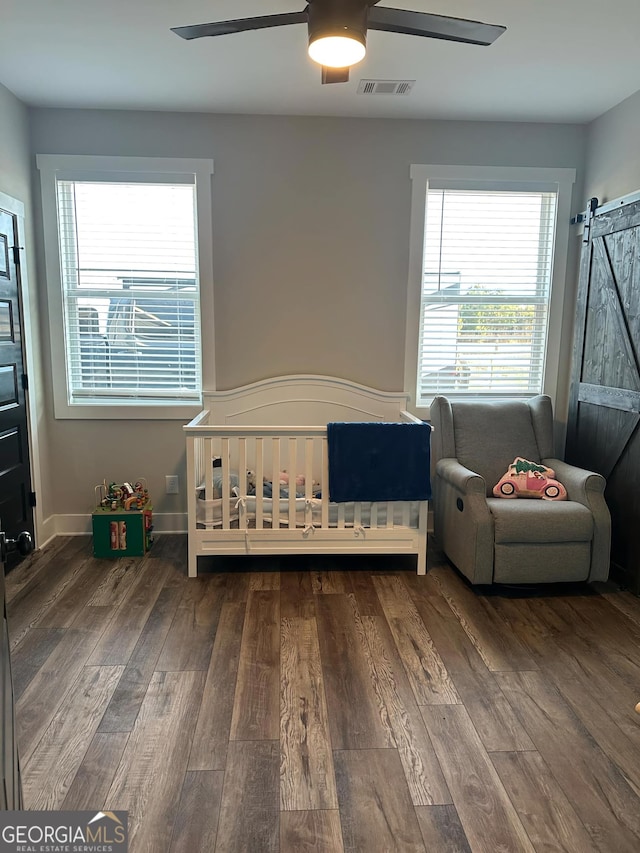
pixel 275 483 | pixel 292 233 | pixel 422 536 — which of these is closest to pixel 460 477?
pixel 422 536

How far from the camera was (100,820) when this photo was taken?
1454 millimetres

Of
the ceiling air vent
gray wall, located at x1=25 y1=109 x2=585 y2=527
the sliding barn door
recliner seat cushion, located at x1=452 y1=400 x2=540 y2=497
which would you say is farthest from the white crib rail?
the ceiling air vent

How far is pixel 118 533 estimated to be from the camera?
11.6 ft

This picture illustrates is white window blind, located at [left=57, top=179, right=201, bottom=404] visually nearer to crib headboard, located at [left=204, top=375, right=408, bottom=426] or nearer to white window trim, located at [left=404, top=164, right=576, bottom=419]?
crib headboard, located at [left=204, top=375, right=408, bottom=426]

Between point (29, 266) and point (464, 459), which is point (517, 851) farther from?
point (29, 266)

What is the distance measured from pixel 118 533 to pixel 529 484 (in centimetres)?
245

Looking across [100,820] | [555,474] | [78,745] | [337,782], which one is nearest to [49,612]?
[78,745]

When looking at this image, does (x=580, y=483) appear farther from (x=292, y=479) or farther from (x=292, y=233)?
(x=292, y=233)

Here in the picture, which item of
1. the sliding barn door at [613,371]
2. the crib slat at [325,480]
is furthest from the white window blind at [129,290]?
the sliding barn door at [613,371]

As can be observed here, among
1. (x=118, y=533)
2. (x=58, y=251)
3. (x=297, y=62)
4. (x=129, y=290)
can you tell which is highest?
(x=297, y=62)

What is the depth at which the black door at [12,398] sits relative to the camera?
324 centimetres

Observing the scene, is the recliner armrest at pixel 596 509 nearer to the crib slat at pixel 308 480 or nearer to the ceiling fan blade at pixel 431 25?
the crib slat at pixel 308 480

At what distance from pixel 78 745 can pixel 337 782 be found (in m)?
0.86

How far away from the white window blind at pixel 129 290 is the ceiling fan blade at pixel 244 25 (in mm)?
1700
